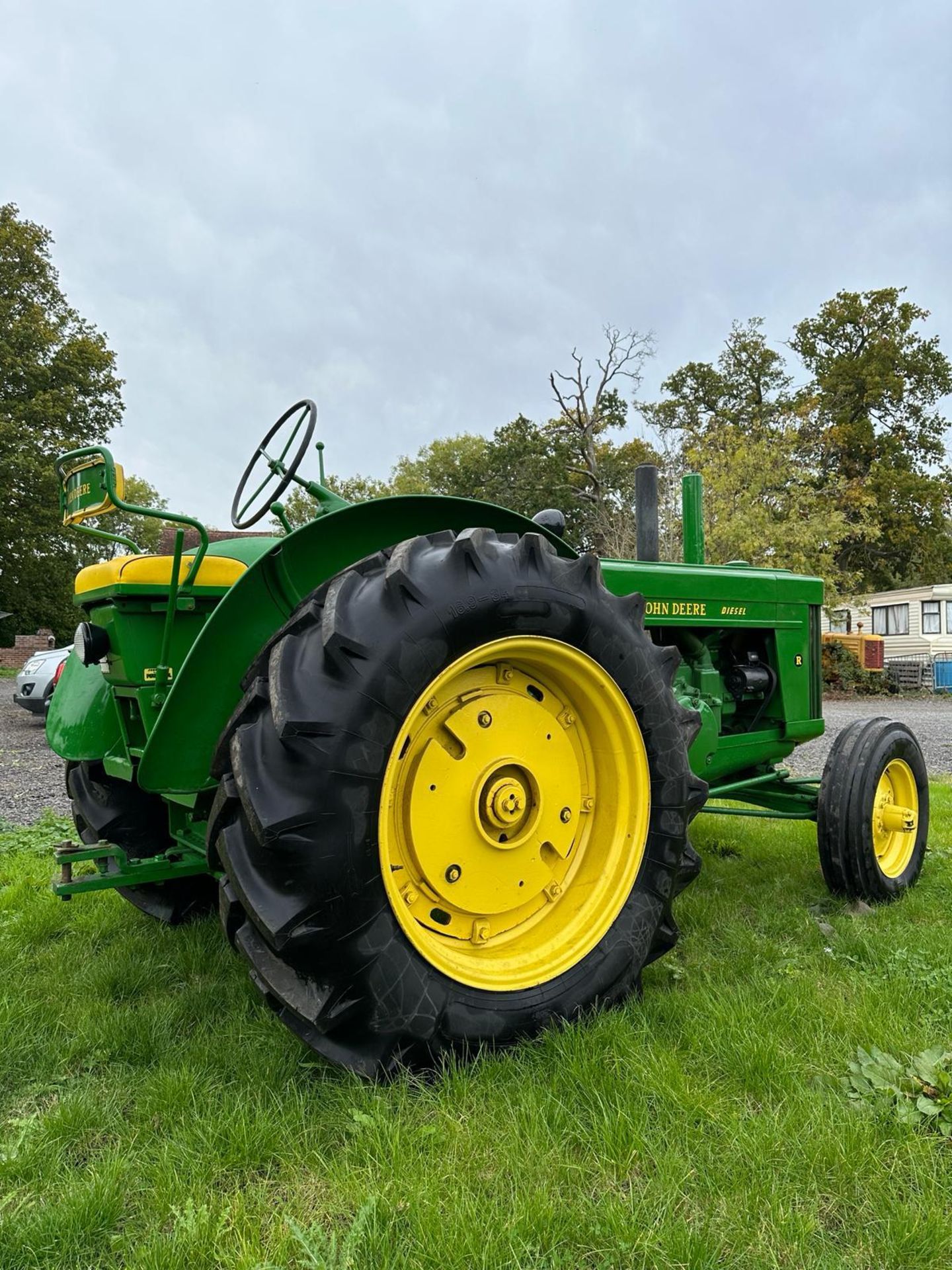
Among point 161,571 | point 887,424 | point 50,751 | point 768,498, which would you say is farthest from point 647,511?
point 887,424

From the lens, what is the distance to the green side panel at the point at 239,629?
1820mm

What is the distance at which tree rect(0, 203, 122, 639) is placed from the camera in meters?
20.3

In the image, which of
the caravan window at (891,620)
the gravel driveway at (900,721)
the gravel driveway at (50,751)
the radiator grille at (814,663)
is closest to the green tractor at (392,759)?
the radiator grille at (814,663)

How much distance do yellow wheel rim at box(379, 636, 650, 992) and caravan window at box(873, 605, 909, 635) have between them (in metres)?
24.6

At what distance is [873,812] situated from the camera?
10.2 feet

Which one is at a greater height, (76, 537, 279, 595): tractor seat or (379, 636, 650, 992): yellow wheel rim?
(76, 537, 279, 595): tractor seat

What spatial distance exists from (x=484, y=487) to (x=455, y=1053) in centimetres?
2911

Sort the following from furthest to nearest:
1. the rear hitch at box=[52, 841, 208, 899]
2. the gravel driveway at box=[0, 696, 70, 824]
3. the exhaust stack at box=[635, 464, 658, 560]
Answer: the gravel driveway at box=[0, 696, 70, 824] < the exhaust stack at box=[635, 464, 658, 560] < the rear hitch at box=[52, 841, 208, 899]

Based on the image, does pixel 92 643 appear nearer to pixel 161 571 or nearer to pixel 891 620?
pixel 161 571

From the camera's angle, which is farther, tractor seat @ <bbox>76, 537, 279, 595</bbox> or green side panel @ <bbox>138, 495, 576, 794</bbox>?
tractor seat @ <bbox>76, 537, 279, 595</bbox>

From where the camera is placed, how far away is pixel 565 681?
2037 mm

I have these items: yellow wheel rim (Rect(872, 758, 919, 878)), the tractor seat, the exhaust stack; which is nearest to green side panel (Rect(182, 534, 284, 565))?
the tractor seat

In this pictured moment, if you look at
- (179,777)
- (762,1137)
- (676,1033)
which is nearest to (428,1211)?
(762,1137)

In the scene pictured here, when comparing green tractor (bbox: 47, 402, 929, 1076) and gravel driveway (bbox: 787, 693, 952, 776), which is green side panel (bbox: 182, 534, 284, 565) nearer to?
green tractor (bbox: 47, 402, 929, 1076)
